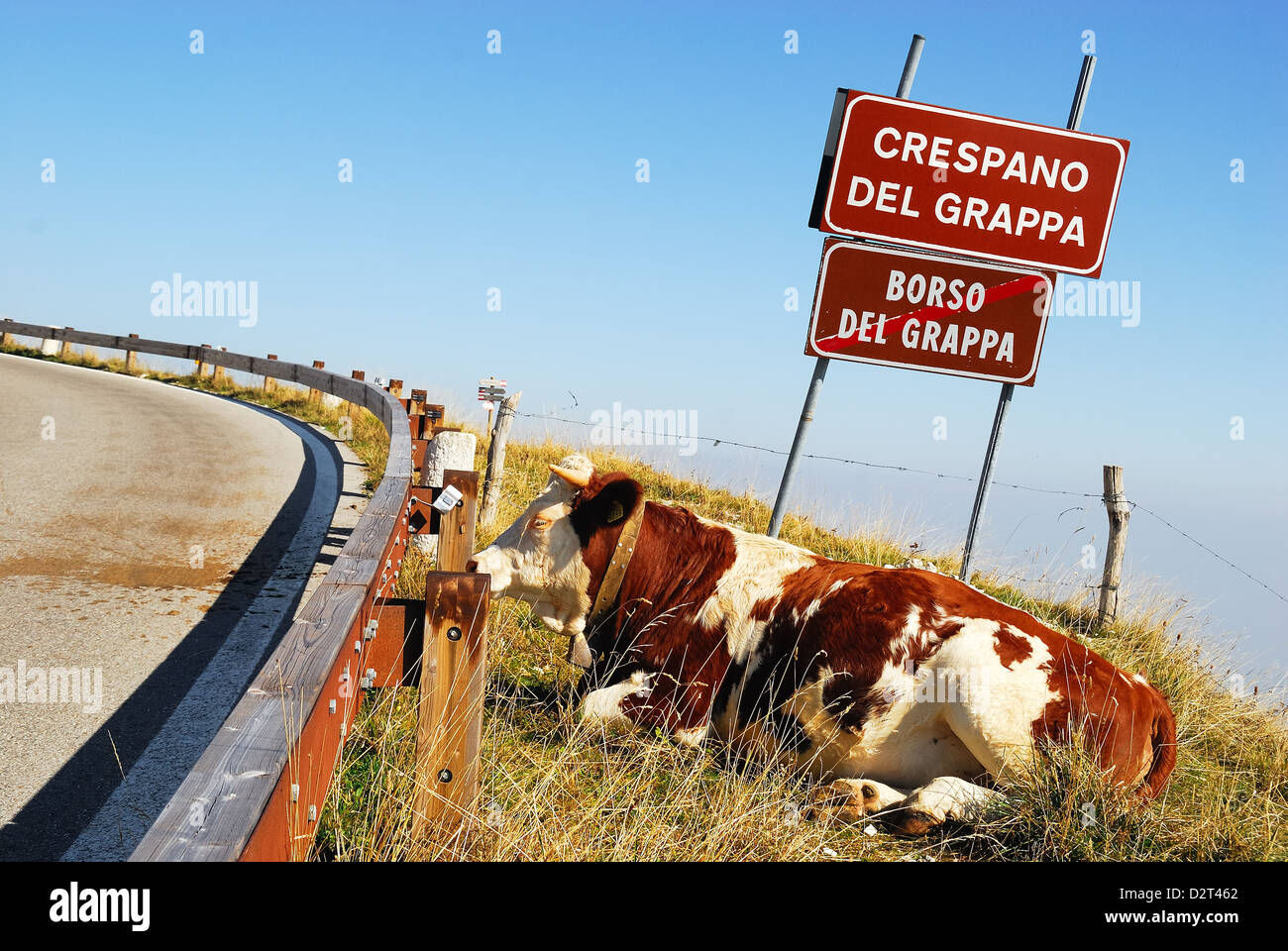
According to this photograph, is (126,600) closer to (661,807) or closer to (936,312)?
(661,807)

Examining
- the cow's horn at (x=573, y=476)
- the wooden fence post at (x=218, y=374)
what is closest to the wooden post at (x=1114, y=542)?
the cow's horn at (x=573, y=476)

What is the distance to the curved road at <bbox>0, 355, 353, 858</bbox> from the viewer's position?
3.04 m

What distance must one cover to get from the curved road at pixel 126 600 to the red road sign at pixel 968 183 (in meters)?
4.73

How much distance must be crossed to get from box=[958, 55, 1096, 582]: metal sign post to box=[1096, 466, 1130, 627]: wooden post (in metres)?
1.35

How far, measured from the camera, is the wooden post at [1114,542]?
796 cm

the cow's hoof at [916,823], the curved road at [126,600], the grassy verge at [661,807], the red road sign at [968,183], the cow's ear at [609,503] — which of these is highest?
the red road sign at [968,183]

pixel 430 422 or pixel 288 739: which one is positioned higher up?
pixel 430 422

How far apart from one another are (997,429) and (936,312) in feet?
3.83

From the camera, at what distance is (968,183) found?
23.6 feet

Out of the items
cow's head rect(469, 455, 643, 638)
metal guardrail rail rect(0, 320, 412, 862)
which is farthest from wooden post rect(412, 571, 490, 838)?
cow's head rect(469, 455, 643, 638)

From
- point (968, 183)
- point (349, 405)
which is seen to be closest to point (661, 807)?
point (968, 183)

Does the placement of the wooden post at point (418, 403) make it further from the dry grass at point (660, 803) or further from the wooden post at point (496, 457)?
the dry grass at point (660, 803)

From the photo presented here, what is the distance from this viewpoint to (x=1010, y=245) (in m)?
7.25
